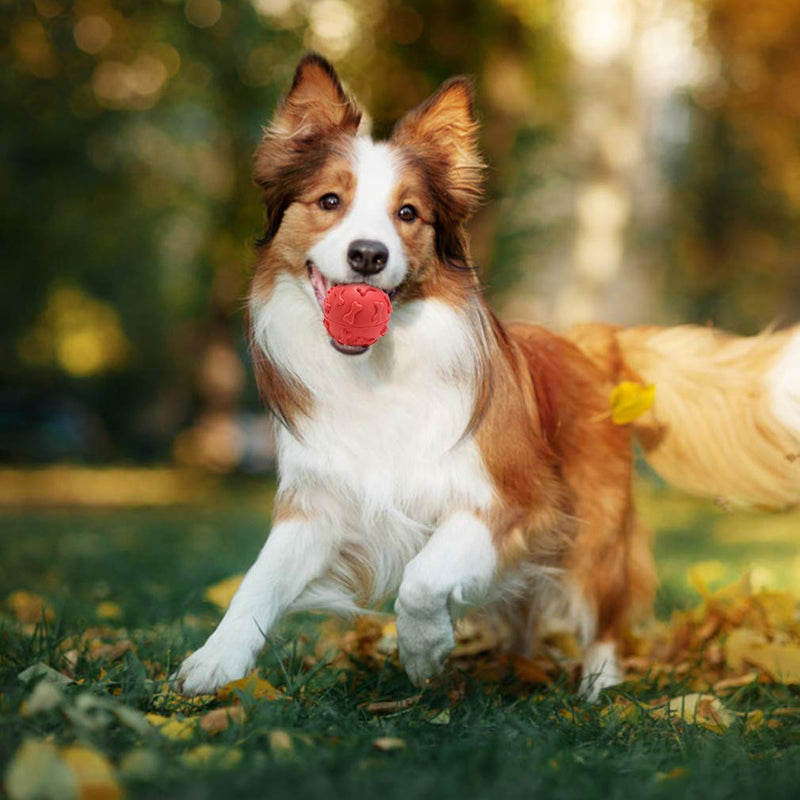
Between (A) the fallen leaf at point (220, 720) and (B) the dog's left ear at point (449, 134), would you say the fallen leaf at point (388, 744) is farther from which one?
(B) the dog's left ear at point (449, 134)

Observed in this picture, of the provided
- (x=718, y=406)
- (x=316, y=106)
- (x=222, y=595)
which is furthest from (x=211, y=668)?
(x=718, y=406)

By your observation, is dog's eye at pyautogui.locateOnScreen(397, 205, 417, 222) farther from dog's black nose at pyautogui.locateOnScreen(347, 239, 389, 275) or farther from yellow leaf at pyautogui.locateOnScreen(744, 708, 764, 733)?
yellow leaf at pyautogui.locateOnScreen(744, 708, 764, 733)

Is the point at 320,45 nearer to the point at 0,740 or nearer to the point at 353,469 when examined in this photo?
the point at 353,469

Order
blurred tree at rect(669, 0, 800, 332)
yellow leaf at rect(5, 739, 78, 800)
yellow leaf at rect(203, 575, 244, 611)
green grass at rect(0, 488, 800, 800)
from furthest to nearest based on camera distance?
1. blurred tree at rect(669, 0, 800, 332)
2. yellow leaf at rect(203, 575, 244, 611)
3. green grass at rect(0, 488, 800, 800)
4. yellow leaf at rect(5, 739, 78, 800)

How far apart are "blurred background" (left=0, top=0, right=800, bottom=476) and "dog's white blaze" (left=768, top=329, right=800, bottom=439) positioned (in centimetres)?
431

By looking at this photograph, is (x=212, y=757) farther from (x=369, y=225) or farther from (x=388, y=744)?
(x=369, y=225)

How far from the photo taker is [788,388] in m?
4.45

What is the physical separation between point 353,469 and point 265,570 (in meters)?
0.45

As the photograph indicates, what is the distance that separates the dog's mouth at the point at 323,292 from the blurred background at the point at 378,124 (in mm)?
4900

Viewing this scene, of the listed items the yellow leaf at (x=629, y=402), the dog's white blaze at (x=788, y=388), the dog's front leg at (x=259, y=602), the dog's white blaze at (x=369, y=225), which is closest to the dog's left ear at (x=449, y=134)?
the dog's white blaze at (x=369, y=225)

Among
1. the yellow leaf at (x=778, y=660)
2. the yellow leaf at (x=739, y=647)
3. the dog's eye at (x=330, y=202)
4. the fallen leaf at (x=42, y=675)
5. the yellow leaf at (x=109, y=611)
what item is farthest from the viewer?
the yellow leaf at (x=109, y=611)

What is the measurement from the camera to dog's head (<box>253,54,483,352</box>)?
12.0 feet

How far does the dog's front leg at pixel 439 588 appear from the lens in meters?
3.55

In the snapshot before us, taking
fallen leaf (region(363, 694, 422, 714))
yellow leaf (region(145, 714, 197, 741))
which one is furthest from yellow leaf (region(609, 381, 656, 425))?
yellow leaf (region(145, 714, 197, 741))
